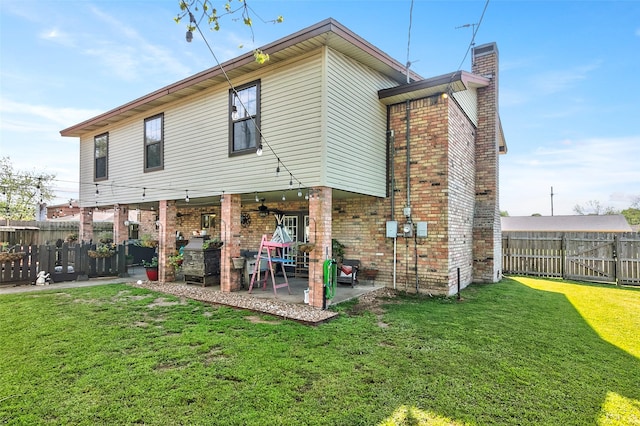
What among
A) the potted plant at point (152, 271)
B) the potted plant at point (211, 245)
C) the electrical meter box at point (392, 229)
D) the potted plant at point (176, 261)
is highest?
the electrical meter box at point (392, 229)

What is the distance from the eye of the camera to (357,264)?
8.32 meters

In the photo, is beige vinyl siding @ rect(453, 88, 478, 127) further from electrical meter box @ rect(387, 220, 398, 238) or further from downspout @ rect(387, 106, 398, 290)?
electrical meter box @ rect(387, 220, 398, 238)

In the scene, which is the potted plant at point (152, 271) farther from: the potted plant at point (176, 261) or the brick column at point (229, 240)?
the brick column at point (229, 240)

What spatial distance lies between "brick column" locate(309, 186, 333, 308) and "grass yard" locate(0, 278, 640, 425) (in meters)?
0.65

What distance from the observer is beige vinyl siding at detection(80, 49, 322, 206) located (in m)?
6.27

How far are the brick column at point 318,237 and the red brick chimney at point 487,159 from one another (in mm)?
5713

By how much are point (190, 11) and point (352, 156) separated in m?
4.23

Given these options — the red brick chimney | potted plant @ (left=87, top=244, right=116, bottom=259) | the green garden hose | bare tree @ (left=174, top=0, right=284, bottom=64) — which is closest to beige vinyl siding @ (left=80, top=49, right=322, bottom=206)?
the green garden hose

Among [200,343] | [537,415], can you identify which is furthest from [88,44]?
[537,415]

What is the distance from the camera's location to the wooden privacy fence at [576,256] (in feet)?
31.6

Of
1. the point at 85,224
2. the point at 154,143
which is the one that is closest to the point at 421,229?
the point at 154,143

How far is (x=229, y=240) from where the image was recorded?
25.2 feet

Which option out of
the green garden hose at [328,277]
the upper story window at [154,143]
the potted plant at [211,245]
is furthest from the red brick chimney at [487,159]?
the upper story window at [154,143]

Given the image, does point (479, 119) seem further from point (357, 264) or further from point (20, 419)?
point (20, 419)
